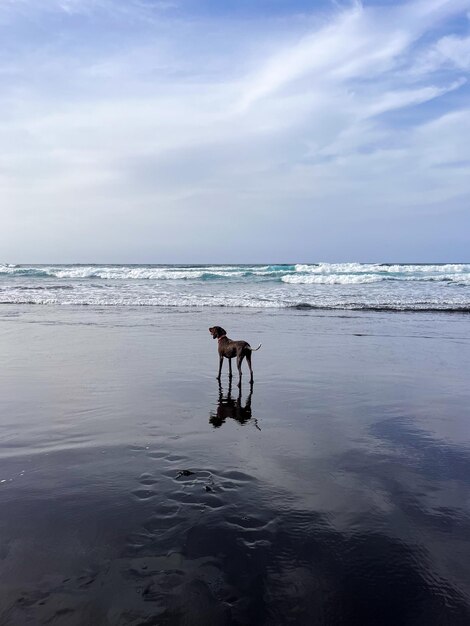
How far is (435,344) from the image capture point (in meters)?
12.8

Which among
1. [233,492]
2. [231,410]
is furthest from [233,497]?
[231,410]

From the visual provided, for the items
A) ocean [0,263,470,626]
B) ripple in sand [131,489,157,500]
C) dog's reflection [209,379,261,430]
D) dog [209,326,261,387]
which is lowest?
dog's reflection [209,379,261,430]

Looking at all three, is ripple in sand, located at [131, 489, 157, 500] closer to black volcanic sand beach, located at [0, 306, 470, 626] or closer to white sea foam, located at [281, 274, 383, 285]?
black volcanic sand beach, located at [0, 306, 470, 626]

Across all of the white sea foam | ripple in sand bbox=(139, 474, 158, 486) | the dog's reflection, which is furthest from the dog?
the white sea foam

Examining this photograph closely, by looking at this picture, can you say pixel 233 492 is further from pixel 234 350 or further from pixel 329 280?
pixel 329 280

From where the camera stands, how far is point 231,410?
705 centimetres

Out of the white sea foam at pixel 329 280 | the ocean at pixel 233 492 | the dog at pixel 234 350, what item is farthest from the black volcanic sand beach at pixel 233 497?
the white sea foam at pixel 329 280

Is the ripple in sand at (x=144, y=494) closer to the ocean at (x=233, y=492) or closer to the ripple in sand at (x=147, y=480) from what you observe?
the ocean at (x=233, y=492)

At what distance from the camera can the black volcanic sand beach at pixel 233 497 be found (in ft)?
9.75

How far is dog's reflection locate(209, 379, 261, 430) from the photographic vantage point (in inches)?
259

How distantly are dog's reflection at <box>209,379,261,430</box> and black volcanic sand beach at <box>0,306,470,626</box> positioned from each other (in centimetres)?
4

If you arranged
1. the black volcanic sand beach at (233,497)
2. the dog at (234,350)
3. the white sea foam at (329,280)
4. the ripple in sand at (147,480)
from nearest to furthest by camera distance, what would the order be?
the black volcanic sand beach at (233,497) < the ripple in sand at (147,480) < the dog at (234,350) < the white sea foam at (329,280)

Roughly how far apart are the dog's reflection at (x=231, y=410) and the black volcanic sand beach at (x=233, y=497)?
0.14 ft

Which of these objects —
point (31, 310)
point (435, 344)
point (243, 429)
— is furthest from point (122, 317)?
point (243, 429)
